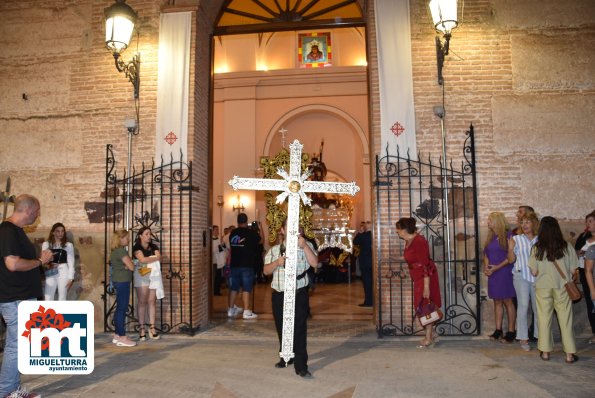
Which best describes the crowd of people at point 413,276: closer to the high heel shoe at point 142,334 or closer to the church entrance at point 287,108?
the high heel shoe at point 142,334

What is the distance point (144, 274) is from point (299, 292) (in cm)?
256

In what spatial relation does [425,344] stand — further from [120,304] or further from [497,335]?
[120,304]

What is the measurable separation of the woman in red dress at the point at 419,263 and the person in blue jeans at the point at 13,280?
396 cm

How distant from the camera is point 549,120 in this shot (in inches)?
285

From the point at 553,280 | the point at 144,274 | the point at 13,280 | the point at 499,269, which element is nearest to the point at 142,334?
the point at 144,274

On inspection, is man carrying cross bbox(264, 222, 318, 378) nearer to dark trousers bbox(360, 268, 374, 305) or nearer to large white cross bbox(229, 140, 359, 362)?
large white cross bbox(229, 140, 359, 362)

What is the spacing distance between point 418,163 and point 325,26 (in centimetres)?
304

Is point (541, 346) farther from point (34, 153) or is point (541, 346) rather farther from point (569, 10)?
point (34, 153)

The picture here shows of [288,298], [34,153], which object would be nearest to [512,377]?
[288,298]

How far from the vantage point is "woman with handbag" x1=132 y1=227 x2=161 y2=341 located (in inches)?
259

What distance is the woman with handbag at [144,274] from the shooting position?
6566 mm

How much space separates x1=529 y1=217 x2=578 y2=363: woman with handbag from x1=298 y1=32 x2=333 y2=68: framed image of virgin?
12.8 metres

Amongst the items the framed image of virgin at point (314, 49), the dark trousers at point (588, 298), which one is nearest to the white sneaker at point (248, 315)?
the dark trousers at point (588, 298)

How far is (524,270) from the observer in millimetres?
6090
